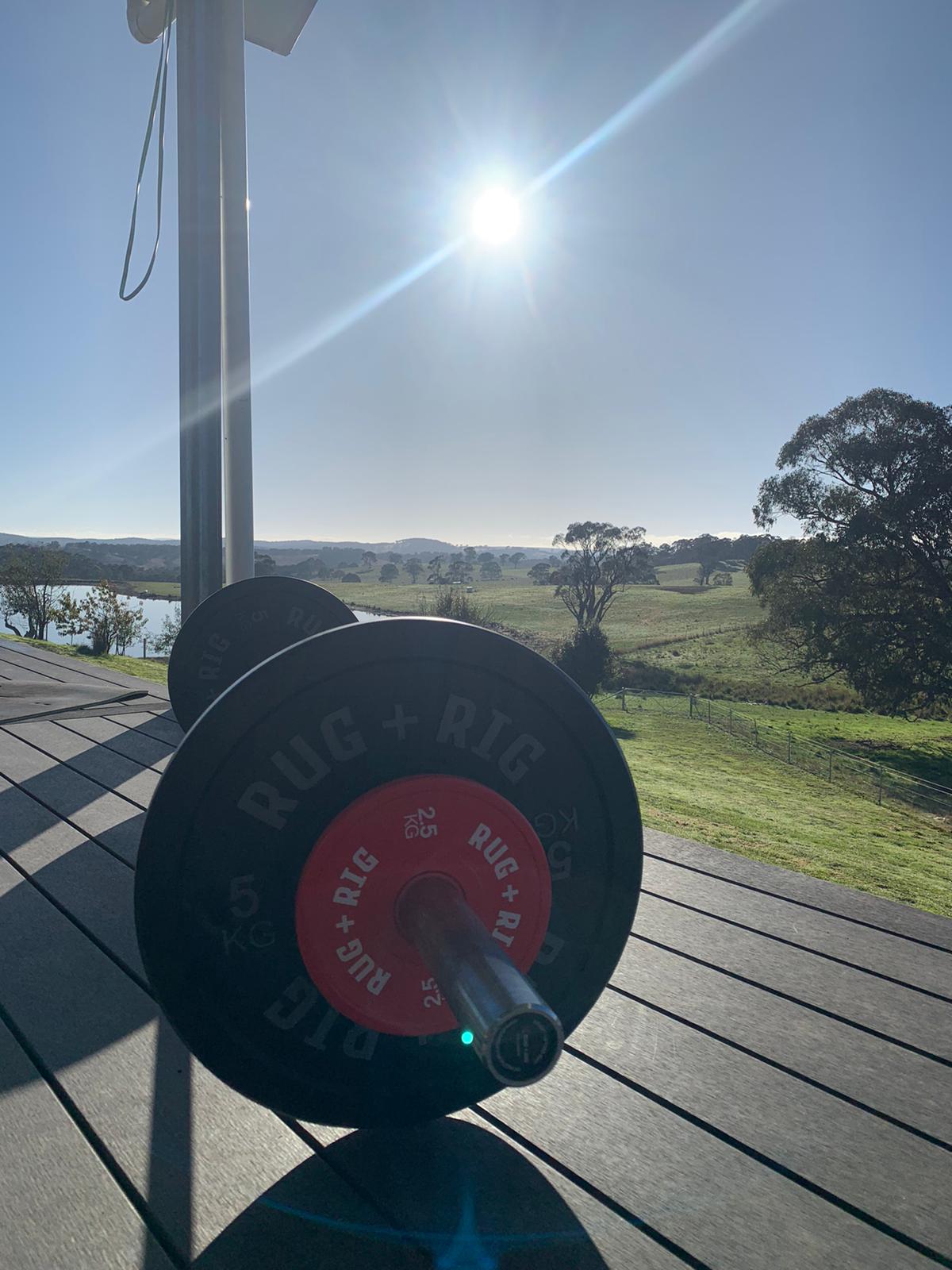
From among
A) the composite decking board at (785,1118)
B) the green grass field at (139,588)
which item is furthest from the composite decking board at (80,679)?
the green grass field at (139,588)

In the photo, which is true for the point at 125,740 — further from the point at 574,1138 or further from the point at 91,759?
the point at 574,1138

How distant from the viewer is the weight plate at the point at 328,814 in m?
0.84

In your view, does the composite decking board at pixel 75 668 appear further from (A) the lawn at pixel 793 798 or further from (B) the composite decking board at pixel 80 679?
(A) the lawn at pixel 793 798

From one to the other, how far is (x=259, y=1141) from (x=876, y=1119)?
0.81 meters

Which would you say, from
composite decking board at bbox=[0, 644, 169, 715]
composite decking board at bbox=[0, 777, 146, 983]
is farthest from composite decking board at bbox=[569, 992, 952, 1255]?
composite decking board at bbox=[0, 644, 169, 715]

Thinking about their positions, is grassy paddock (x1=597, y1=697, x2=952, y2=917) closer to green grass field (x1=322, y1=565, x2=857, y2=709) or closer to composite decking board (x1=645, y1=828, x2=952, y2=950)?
composite decking board (x1=645, y1=828, x2=952, y2=950)

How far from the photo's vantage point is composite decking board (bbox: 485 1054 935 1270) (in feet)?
2.74

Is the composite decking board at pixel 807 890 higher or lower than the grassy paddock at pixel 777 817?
higher

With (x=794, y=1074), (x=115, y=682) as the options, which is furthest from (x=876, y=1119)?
(x=115, y=682)

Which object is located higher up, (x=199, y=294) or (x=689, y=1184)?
(x=199, y=294)

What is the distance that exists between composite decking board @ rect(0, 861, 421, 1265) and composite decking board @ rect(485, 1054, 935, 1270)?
0.28 metres

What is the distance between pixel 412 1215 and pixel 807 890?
1261mm

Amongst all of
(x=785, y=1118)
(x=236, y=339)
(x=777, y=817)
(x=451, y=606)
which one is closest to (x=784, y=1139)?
(x=785, y=1118)

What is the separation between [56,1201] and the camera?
2.87 ft
